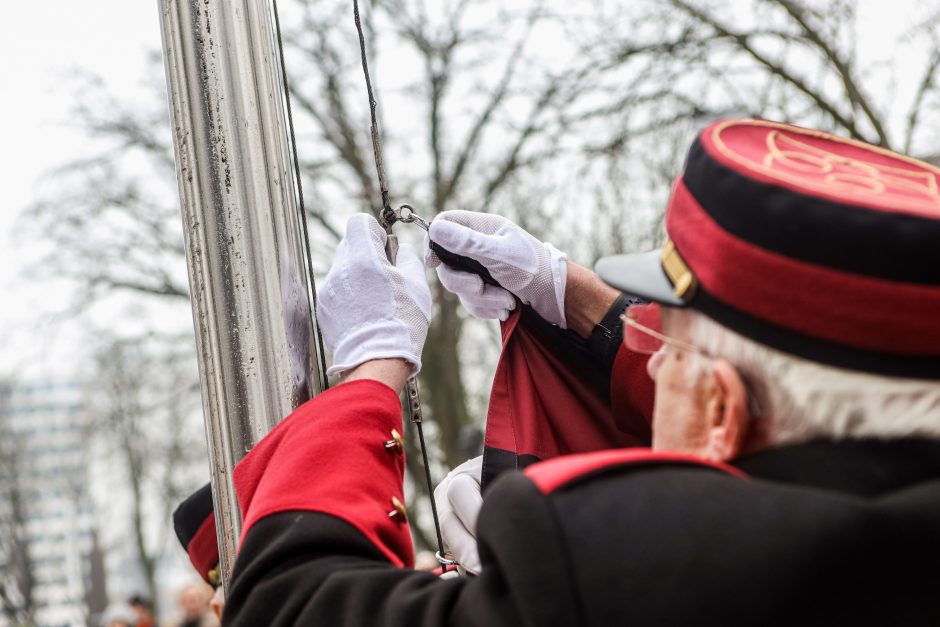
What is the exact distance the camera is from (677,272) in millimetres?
1165

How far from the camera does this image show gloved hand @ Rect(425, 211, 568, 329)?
1725 millimetres

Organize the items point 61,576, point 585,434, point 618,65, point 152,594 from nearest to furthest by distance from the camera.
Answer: point 585,434 < point 618,65 < point 152,594 < point 61,576

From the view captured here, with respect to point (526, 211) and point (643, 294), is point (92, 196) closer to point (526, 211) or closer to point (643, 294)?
point (526, 211)

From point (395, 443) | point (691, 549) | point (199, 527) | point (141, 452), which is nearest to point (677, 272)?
point (691, 549)

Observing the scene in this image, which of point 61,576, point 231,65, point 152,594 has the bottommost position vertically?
point 61,576

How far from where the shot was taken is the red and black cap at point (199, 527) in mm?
2059

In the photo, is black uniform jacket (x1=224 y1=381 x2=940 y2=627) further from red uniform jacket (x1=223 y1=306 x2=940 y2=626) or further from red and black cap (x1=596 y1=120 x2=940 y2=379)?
red and black cap (x1=596 y1=120 x2=940 y2=379)

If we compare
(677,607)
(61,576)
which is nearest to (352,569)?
(677,607)

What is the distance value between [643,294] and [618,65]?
7.73m

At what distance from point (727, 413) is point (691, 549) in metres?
0.21

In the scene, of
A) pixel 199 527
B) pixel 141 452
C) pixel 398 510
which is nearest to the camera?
pixel 398 510

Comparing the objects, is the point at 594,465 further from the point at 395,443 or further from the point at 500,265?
the point at 500,265

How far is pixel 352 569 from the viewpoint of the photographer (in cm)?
117

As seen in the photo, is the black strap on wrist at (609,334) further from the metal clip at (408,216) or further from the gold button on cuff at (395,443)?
the gold button on cuff at (395,443)
